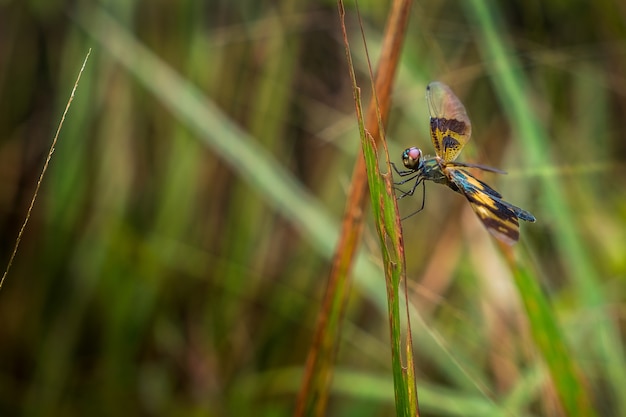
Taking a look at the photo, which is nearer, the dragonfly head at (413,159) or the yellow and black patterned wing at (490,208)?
the yellow and black patterned wing at (490,208)

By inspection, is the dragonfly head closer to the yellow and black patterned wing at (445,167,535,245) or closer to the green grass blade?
the yellow and black patterned wing at (445,167,535,245)

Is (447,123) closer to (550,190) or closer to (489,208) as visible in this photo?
(489,208)

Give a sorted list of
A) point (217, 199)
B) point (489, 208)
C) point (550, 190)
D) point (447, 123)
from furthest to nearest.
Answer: point (217, 199) → point (550, 190) → point (447, 123) → point (489, 208)

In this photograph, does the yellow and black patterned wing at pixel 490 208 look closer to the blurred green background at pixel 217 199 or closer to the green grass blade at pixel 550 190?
the green grass blade at pixel 550 190

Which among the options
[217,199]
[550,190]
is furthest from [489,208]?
[217,199]

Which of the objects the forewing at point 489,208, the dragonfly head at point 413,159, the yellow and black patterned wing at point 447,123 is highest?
the yellow and black patterned wing at point 447,123

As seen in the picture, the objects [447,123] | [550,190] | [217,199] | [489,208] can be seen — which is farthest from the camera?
[217,199]

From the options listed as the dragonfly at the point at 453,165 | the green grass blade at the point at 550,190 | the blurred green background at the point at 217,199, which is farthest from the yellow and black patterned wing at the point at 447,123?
the blurred green background at the point at 217,199
